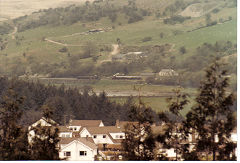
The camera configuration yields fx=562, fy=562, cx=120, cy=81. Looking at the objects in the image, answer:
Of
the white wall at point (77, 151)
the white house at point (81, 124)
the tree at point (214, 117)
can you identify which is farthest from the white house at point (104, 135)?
the tree at point (214, 117)

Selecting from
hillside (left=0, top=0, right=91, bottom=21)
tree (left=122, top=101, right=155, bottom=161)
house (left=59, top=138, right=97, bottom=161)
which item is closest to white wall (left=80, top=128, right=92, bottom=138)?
house (left=59, top=138, right=97, bottom=161)

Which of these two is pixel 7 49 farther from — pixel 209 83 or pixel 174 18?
pixel 209 83

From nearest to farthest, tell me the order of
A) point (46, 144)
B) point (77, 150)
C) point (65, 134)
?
point (46, 144), point (77, 150), point (65, 134)

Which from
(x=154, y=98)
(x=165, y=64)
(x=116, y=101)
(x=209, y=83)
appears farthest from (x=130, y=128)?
(x=165, y=64)

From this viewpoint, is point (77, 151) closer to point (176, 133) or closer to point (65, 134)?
point (65, 134)

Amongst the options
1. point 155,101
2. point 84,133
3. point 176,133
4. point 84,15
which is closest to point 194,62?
point 155,101

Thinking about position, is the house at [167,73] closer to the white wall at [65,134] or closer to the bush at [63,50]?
the white wall at [65,134]
